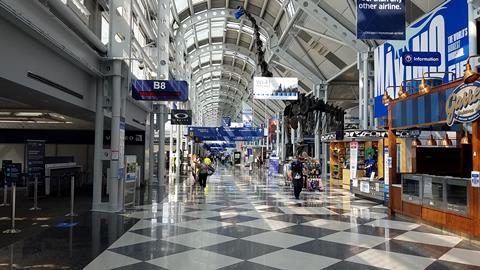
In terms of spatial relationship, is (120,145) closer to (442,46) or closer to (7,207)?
(7,207)

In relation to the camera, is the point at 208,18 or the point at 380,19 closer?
A: the point at 380,19

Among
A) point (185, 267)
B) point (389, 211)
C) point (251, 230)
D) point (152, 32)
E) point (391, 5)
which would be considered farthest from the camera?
point (152, 32)

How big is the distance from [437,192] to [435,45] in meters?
6.16

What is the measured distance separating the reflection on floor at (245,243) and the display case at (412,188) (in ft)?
2.00

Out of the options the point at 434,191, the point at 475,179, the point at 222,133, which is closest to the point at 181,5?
the point at 222,133

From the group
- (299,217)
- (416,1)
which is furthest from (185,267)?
(416,1)

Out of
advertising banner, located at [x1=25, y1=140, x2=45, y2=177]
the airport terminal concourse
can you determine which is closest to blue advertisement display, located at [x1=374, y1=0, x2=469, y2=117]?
the airport terminal concourse

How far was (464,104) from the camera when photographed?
7.46 metres

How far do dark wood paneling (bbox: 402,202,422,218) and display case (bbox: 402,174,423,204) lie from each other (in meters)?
0.09

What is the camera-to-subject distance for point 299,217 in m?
10.0

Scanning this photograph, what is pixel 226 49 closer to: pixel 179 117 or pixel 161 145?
pixel 179 117

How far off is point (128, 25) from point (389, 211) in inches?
326

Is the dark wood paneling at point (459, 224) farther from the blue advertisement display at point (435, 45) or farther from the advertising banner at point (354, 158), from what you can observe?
the advertising banner at point (354, 158)

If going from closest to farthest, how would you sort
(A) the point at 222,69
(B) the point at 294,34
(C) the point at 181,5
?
(B) the point at 294,34 → (C) the point at 181,5 → (A) the point at 222,69
